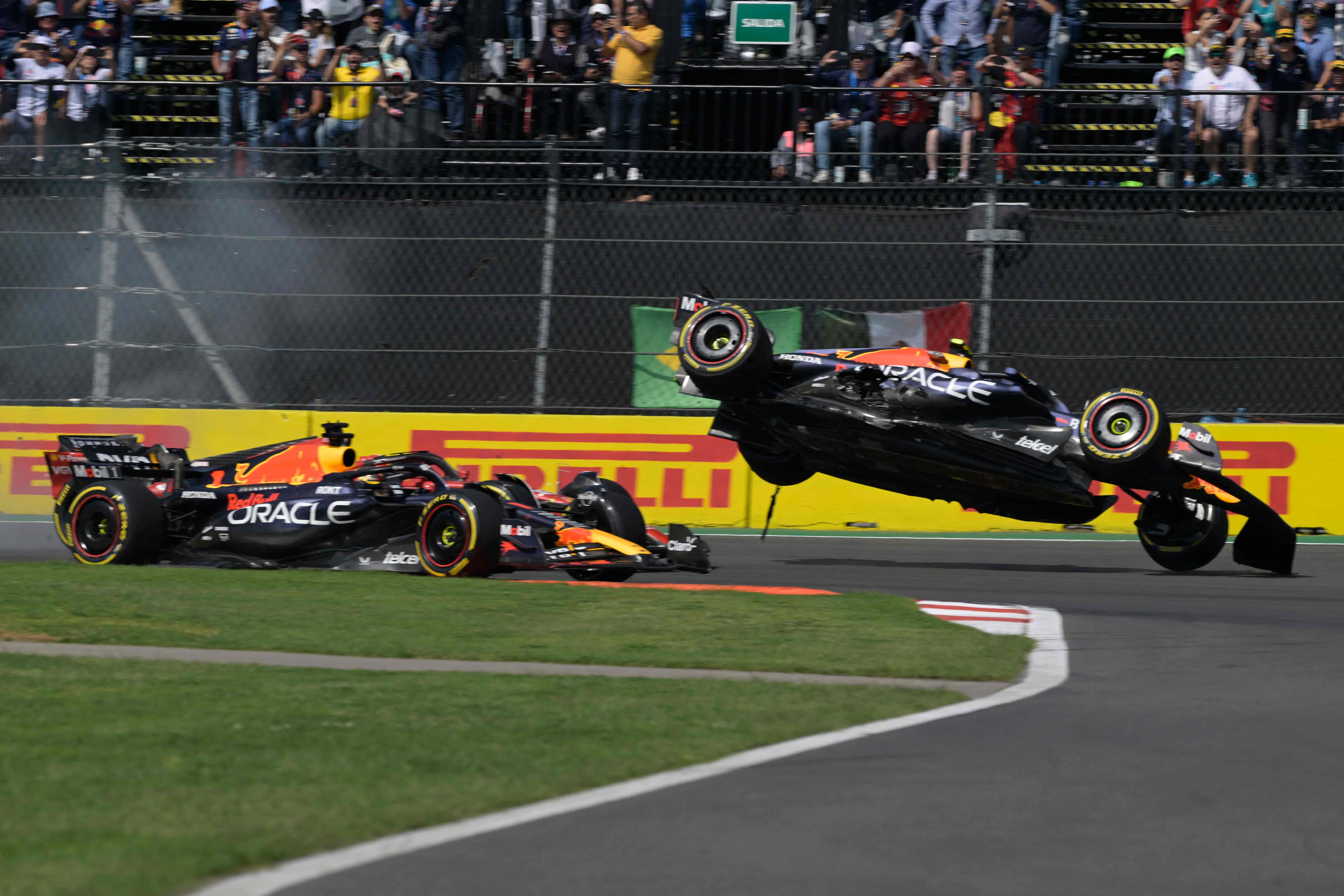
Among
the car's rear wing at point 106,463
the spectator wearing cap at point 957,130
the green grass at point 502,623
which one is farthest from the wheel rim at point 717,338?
the car's rear wing at point 106,463

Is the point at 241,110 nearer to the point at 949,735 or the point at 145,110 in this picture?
the point at 145,110

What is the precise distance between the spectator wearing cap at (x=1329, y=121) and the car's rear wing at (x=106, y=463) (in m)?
9.09

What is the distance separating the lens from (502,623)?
8.11 m

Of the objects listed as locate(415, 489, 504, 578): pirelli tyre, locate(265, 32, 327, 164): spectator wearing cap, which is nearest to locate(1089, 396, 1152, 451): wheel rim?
locate(415, 489, 504, 578): pirelli tyre

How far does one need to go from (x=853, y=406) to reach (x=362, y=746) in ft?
20.3

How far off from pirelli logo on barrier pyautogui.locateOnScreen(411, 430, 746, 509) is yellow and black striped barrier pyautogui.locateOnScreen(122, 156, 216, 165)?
3.44 m

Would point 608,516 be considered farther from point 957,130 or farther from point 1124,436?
point 957,130

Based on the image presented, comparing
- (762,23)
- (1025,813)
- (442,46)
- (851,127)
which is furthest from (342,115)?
(1025,813)

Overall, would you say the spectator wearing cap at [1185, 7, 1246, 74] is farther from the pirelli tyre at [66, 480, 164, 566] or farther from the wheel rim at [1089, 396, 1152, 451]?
the pirelli tyre at [66, 480, 164, 566]

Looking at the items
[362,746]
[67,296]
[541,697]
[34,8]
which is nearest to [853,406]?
[541,697]

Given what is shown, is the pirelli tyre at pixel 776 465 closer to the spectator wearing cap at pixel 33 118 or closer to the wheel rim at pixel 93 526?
the wheel rim at pixel 93 526

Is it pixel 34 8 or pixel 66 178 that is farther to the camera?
pixel 34 8

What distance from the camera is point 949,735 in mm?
5660

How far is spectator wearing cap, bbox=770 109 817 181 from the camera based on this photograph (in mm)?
13602
